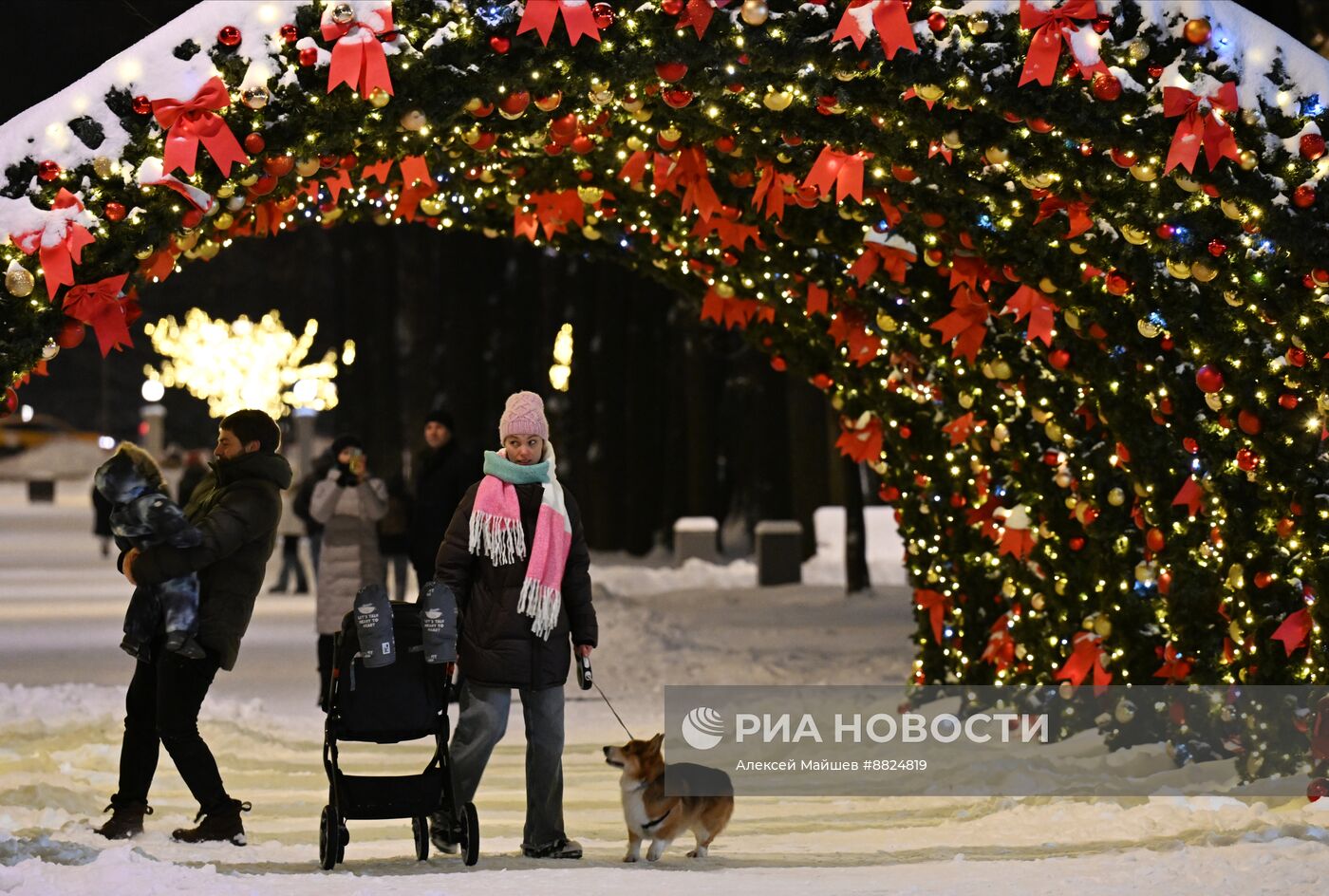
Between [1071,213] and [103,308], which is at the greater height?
[1071,213]

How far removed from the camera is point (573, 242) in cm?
1116

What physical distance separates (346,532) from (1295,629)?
6501mm

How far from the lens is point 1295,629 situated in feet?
27.2

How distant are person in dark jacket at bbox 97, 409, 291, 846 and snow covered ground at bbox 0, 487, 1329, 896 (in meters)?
0.22

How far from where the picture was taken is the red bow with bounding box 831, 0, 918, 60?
7219 millimetres

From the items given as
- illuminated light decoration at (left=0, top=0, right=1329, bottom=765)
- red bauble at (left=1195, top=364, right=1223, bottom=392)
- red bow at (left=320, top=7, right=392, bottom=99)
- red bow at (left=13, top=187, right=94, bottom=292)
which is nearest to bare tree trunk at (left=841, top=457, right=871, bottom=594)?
illuminated light decoration at (left=0, top=0, right=1329, bottom=765)

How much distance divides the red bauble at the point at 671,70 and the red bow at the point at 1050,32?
130 centimetres

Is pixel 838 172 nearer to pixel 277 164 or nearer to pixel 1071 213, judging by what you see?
pixel 1071 213

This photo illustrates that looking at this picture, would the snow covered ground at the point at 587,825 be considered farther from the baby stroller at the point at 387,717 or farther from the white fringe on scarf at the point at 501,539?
the white fringe on scarf at the point at 501,539

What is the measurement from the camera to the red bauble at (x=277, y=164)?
7264 millimetres

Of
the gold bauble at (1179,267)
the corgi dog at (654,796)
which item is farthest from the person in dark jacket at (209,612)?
the gold bauble at (1179,267)

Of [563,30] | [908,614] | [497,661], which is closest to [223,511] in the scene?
[497,661]

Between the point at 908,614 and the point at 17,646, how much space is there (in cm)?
901

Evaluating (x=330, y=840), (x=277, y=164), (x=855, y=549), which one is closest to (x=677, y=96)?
(x=277, y=164)
